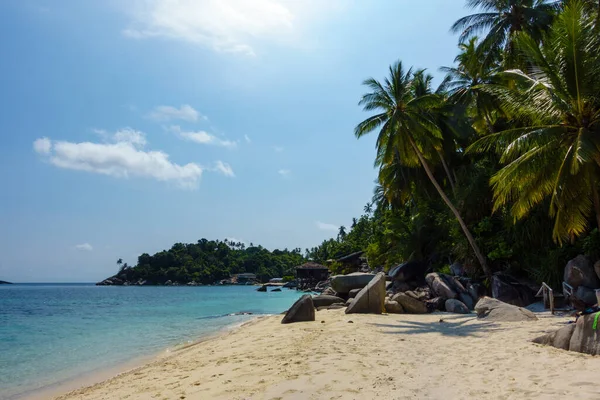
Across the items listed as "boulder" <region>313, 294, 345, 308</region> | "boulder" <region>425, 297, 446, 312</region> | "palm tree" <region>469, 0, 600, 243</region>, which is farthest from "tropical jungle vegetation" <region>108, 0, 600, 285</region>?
"boulder" <region>313, 294, 345, 308</region>

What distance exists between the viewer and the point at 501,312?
11062mm

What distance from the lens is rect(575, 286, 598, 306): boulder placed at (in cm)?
1190

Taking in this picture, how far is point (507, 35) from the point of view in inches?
779

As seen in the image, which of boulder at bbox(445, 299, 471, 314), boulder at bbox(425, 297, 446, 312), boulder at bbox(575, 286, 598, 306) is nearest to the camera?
boulder at bbox(575, 286, 598, 306)

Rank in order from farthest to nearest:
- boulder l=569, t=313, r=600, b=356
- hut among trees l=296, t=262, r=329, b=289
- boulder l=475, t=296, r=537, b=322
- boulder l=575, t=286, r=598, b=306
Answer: hut among trees l=296, t=262, r=329, b=289 < boulder l=575, t=286, r=598, b=306 < boulder l=475, t=296, r=537, b=322 < boulder l=569, t=313, r=600, b=356

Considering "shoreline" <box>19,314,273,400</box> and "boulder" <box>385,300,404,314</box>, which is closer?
"shoreline" <box>19,314,273,400</box>

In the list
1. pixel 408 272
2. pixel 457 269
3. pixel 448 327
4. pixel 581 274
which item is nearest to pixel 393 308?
pixel 448 327

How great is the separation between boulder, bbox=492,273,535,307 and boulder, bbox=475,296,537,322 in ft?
12.7

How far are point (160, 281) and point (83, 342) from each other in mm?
106930

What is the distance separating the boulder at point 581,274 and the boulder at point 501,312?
3.37 meters

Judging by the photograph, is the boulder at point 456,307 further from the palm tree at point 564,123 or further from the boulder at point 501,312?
the palm tree at point 564,123

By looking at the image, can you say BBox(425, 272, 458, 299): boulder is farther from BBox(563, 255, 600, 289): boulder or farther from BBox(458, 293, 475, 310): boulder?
BBox(563, 255, 600, 289): boulder

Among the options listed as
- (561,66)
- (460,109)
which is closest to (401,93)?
(460,109)

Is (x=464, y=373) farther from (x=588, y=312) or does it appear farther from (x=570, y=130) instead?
(x=570, y=130)
